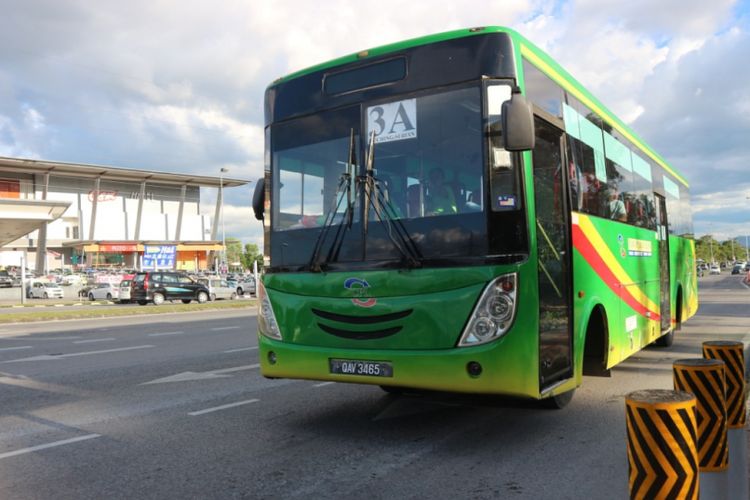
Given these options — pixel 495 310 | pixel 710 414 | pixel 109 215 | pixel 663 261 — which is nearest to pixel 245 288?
pixel 663 261

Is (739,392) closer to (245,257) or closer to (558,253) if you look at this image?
(558,253)

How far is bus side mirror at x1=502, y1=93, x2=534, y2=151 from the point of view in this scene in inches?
190

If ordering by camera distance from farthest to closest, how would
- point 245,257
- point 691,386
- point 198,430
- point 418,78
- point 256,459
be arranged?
point 245,257
point 198,430
point 418,78
point 256,459
point 691,386

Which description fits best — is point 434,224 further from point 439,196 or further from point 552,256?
point 552,256

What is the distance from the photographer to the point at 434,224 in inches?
208

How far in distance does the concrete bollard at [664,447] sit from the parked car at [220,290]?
3799 centimetres

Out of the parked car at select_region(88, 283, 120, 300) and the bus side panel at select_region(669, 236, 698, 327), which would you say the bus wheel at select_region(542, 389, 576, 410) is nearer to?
the bus side panel at select_region(669, 236, 698, 327)

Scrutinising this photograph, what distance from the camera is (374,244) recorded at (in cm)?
547

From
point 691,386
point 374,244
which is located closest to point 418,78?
point 374,244

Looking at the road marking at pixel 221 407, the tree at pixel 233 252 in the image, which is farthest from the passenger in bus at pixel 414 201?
the tree at pixel 233 252

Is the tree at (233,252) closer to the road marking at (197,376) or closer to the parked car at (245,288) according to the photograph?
the parked car at (245,288)

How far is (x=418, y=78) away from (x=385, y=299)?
6.28 feet

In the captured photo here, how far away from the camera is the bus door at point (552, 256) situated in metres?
5.24

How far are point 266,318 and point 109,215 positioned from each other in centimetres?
9097
